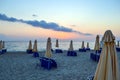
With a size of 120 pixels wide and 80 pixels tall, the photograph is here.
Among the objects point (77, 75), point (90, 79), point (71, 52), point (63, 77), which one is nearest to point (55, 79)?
point (63, 77)

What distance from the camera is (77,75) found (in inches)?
470

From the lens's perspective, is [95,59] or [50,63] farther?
[95,59]

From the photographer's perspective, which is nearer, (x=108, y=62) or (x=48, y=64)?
(x=108, y=62)

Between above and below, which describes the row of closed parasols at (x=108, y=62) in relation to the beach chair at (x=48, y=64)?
above

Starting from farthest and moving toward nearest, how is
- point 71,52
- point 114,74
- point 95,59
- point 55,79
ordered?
point 71,52
point 95,59
point 55,79
point 114,74

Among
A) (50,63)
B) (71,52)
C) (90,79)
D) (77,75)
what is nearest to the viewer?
(90,79)

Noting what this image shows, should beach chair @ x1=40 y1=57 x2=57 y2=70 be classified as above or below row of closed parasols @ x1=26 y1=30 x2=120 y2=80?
below

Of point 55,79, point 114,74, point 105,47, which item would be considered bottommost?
point 55,79

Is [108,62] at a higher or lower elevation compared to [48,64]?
higher

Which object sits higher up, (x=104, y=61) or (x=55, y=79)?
(x=104, y=61)

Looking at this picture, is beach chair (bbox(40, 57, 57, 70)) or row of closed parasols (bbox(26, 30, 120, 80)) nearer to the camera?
row of closed parasols (bbox(26, 30, 120, 80))

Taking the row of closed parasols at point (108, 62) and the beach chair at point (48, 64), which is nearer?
the row of closed parasols at point (108, 62)

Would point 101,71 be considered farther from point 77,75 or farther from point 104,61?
point 77,75

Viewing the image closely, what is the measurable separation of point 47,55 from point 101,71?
961 centimetres
